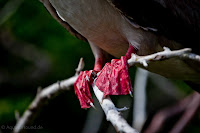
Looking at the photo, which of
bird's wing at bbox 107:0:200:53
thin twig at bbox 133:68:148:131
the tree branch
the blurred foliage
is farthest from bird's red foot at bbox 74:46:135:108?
the blurred foliage

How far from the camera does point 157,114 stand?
5.31 meters

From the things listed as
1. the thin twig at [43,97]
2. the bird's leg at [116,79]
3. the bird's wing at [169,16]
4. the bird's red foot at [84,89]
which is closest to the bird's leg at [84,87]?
the bird's red foot at [84,89]

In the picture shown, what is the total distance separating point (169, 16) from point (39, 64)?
3.05 meters

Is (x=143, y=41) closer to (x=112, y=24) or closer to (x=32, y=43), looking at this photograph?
(x=112, y=24)

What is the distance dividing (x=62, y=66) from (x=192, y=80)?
2.13 meters

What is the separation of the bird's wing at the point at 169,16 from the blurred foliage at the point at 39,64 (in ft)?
6.79

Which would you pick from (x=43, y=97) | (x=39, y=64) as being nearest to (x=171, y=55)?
(x=43, y=97)

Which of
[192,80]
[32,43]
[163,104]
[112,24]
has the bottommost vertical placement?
[163,104]

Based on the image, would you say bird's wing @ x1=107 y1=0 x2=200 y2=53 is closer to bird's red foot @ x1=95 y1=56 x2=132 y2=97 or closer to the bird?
the bird

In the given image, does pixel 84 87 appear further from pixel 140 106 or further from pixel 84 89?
pixel 140 106

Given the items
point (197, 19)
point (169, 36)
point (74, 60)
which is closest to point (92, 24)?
point (169, 36)

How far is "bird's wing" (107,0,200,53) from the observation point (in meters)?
3.30

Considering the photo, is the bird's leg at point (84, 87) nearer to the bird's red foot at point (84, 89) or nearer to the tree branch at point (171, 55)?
the bird's red foot at point (84, 89)

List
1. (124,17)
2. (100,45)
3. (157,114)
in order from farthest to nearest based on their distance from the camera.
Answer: (157,114) → (100,45) → (124,17)
